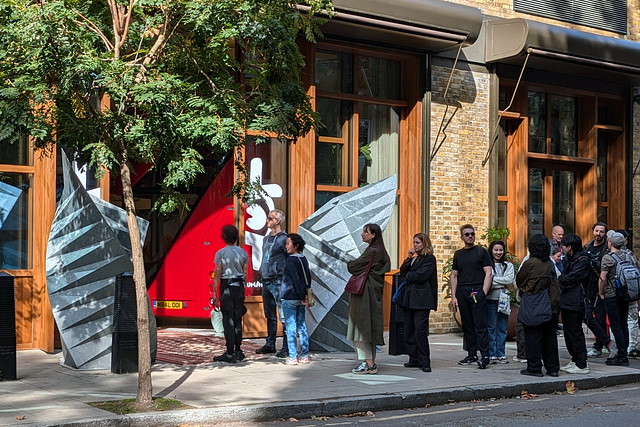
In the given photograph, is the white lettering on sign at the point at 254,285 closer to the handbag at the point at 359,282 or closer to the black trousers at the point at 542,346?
the handbag at the point at 359,282

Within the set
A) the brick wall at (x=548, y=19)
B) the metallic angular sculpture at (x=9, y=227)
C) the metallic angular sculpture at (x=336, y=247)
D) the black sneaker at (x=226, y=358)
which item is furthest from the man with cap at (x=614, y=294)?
the metallic angular sculpture at (x=9, y=227)

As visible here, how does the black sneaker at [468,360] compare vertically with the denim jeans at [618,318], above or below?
below

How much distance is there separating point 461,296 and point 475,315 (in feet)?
0.97

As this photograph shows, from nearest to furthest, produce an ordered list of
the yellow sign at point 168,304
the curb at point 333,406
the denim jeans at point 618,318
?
the curb at point 333,406 → the denim jeans at point 618,318 → the yellow sign at point 168,304

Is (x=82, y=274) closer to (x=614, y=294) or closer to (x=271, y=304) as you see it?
(x=271, y=304)

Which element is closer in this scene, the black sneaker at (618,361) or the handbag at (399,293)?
the handbag at (399,293)

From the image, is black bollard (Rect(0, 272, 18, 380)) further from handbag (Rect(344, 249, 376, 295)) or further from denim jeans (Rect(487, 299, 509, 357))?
denim jeans (Rect(487, 299, 509, 357))

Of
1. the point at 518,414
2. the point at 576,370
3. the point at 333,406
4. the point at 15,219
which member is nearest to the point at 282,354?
the point at 333,406

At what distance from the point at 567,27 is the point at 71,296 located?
11523mm

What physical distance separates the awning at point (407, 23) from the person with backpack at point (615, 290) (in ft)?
14.8

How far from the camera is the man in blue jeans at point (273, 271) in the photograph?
1179 centimetres

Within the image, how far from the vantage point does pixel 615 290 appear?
11883mm

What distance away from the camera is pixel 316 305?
1195 centimetres

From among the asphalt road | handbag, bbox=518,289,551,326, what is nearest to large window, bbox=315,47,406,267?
handbag, bbox=518,289,551,326
